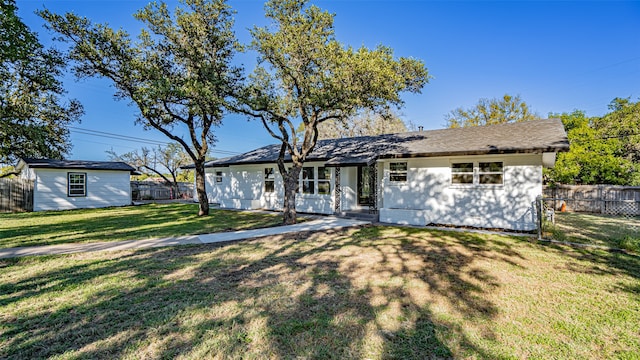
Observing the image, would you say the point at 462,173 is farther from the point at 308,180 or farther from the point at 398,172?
the point at 308,180

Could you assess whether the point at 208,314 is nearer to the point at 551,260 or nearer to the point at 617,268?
the point at 551,260

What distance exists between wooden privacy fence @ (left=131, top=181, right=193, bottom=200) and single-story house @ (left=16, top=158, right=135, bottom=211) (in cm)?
414

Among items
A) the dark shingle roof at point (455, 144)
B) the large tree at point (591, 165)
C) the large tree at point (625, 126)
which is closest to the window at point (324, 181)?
the dark shingle roof at point (455, 144)

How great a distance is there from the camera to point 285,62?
9.17m

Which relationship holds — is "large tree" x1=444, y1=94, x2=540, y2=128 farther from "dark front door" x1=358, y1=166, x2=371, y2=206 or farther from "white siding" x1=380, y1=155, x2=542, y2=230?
"white siding" x1=380, y1=155, x2=542, y2=230

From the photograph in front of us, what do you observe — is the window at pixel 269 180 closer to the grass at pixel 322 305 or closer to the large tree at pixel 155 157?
the grass at pixel 322 305

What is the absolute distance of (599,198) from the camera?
13.6 m

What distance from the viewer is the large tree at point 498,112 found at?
24.6 metres

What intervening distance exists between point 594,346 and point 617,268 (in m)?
3.70

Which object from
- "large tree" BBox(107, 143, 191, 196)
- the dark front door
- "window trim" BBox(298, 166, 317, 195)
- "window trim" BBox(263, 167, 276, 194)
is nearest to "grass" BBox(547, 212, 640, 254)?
the dark front door

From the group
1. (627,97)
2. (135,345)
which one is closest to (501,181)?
(135,345)

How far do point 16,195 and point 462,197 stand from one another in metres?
22.5

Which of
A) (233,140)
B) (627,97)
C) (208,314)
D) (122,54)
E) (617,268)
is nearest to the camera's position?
(208,314)

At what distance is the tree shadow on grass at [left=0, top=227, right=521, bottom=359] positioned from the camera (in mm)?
2779
